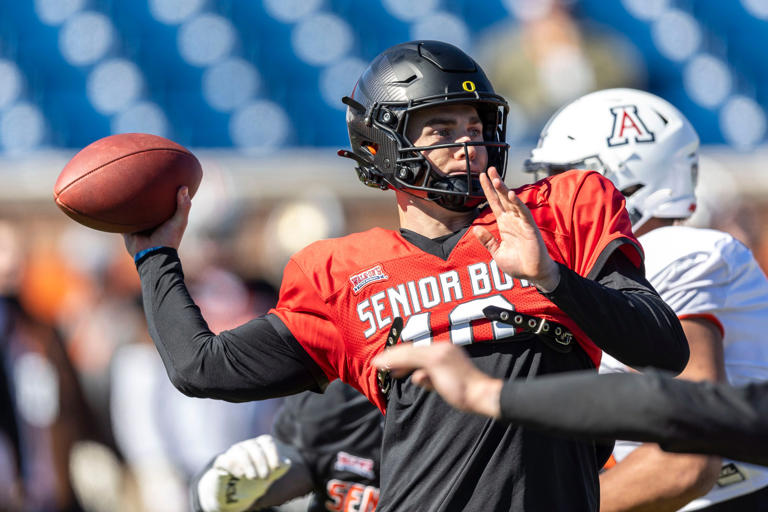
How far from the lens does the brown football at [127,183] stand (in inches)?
114

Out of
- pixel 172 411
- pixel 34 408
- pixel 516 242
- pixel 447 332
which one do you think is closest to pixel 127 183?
pixel 447 332

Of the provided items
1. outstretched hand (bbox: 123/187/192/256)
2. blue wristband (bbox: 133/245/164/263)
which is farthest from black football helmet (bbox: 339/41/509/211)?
blue wristband (bbox: 133/245/164/263)

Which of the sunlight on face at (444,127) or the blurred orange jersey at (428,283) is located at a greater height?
the sunlight on face at (444,127)

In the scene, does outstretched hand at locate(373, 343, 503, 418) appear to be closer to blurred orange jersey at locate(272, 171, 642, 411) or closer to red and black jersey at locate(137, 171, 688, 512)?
red and black jersey at locate(137, 171, 688, 512)

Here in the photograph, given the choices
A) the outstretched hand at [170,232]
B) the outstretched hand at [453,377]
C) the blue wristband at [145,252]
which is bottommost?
the outstretched hand at [453,377]

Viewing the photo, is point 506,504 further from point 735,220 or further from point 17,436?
point 17,436

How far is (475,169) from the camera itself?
2727 mm

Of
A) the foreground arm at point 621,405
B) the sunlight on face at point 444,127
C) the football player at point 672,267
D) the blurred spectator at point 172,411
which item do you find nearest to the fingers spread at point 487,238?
the sunlight on face at point 444,127

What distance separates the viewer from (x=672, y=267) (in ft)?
9.89

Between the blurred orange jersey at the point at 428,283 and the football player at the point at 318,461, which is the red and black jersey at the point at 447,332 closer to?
the blurred orange jersey at the point at 428,283

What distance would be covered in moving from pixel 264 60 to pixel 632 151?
23.2 ft

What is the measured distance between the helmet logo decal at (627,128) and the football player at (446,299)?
0.60m

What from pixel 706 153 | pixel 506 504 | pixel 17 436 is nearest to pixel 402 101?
pixel 506 504

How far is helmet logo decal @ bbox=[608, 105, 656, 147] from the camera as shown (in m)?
3.39
